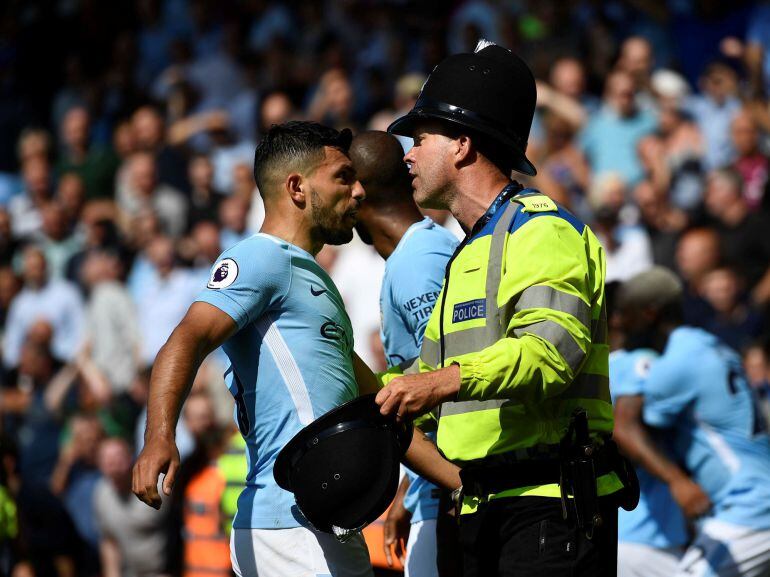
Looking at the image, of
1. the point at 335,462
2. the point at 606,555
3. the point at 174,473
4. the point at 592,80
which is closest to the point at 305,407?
the point at 335,462

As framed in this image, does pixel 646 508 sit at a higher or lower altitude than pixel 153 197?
lower

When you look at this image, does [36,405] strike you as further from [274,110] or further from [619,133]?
[619,133]

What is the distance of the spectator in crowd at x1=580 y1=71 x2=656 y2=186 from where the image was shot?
11.1m

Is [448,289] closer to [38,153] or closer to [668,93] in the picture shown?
[668,93]

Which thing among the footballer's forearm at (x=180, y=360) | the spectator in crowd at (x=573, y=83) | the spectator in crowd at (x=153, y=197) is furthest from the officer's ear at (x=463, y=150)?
the spectator in crowd at (x=153, y=197)

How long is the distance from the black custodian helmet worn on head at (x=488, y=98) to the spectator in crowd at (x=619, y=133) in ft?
21.5

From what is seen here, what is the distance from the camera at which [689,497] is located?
22.4ft

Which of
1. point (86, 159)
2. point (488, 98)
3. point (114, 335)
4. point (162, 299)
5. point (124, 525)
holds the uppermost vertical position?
point (86, 159)

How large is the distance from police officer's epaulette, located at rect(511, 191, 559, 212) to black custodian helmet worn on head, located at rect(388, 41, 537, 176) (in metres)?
0.15

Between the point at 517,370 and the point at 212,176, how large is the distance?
9493mm

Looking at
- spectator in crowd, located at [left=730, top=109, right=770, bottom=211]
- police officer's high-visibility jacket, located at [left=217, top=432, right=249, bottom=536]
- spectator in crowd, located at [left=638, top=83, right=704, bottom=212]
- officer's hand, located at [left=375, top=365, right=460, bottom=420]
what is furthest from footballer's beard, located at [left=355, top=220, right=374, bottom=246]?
spectator in crowd, located at [left=730, top=109, right=770, bottom=211]

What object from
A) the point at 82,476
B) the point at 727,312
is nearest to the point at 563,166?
the point at 727,312

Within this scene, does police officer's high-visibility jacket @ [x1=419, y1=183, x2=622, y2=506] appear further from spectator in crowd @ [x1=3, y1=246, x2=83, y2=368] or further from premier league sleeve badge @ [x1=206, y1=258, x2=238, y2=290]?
spectator in crowd @ [x1=3, y1=246, x2=83, y2=368]

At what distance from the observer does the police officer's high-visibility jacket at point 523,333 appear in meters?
3.91
